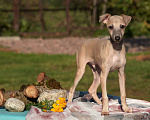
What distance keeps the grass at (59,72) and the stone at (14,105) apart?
368cm

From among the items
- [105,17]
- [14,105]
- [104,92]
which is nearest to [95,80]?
[104,92]

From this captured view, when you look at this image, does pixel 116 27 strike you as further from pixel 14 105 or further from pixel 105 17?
pixel 14 105

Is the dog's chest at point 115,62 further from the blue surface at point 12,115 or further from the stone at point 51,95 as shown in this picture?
the blue surface at point 12,115

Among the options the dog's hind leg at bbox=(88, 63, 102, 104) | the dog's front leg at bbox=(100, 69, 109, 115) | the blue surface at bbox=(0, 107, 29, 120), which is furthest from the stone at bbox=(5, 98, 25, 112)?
the dog's front leg at bbox=(100, 69, 109, 115)

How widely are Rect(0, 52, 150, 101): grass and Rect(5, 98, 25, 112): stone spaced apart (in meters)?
3.68

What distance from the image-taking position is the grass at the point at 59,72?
10023 mm

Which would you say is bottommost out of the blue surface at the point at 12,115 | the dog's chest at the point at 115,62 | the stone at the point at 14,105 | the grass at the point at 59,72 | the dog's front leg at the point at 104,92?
the grass at the point at 59,72

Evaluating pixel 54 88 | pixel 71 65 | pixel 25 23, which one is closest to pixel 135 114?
pixel 54 88

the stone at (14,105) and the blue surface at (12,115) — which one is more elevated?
the stone at (14,105)

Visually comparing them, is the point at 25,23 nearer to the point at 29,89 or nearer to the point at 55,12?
the point at 55,12

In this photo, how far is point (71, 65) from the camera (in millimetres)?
13320

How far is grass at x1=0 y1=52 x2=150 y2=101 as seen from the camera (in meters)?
10.0

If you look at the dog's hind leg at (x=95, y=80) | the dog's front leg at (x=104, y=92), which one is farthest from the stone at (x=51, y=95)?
the dog's front leg at (x=104, y=92)

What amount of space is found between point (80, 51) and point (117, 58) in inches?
36.0
